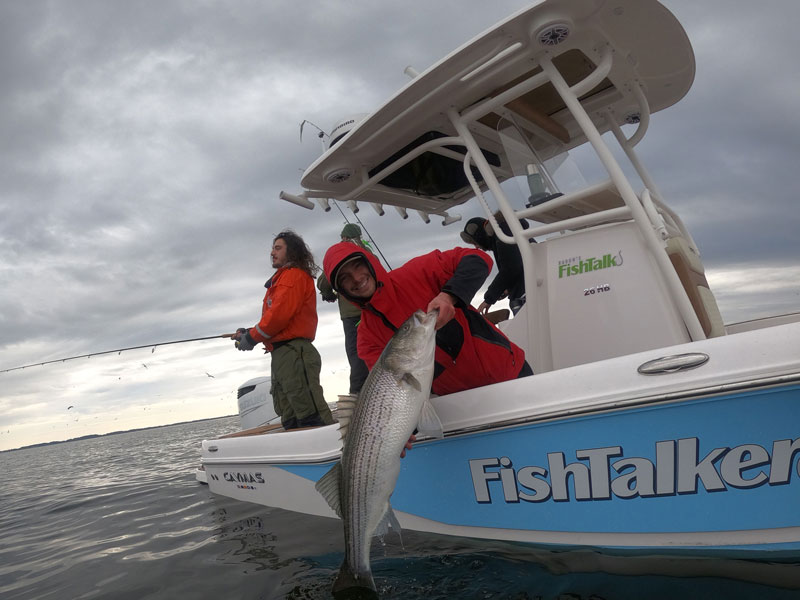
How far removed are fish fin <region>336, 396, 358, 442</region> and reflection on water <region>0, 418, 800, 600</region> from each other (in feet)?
3.38

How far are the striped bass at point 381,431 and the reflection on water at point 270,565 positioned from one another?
539 millimetres

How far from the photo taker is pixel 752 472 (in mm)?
2115

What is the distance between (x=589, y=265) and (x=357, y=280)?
5.28 ft

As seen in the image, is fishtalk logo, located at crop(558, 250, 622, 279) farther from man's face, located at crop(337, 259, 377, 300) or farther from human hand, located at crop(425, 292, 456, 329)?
man's face, located at crop(337, 259, 377, 300)

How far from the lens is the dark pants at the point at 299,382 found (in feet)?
16.2

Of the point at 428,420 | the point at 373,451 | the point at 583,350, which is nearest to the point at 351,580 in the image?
the point at 373,451

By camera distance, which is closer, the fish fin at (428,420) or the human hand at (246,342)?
the fish fin at (428,420)

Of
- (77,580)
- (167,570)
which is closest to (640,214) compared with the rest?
(167,570)

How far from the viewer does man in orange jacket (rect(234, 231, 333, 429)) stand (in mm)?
4855

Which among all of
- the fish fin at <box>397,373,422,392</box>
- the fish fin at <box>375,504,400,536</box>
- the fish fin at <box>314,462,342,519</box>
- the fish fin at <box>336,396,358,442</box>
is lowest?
the fish fin at <box>375,504,400,536</box>

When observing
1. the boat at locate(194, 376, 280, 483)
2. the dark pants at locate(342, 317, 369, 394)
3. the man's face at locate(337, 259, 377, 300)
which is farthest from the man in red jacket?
the boat at locate(194, 376, 280, 483)

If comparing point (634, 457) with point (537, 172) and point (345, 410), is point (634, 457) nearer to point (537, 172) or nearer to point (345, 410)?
point (345, 410)

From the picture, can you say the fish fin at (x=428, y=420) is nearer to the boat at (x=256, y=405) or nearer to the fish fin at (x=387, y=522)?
the fish fin at (x=387, y=522)

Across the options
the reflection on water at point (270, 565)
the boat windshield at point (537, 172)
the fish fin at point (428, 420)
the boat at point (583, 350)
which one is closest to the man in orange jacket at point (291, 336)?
the boat at point (583, 350)
